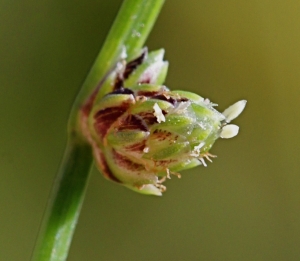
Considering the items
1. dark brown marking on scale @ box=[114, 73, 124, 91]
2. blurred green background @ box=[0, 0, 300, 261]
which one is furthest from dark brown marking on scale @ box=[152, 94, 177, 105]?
blurred green background @ box=[0, 0, 300, 261]

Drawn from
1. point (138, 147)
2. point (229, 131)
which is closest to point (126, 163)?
point (138, 147)

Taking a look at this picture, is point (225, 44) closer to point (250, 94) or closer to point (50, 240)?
point (250, 94)

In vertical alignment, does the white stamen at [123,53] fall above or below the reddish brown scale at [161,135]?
above

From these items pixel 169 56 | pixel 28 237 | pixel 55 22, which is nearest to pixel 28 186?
pixel 28 237

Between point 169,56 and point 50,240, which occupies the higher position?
point 169,56

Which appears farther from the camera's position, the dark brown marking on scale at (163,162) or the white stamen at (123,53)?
the white stamen at (123,53)

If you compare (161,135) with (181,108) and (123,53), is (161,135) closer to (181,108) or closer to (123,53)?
(181,108)

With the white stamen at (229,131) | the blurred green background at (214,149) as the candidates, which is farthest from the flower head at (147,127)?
the blurred green background at (214,149)

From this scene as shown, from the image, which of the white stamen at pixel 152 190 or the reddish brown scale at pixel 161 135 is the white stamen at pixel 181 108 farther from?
the white stamen at pixel 152 190
